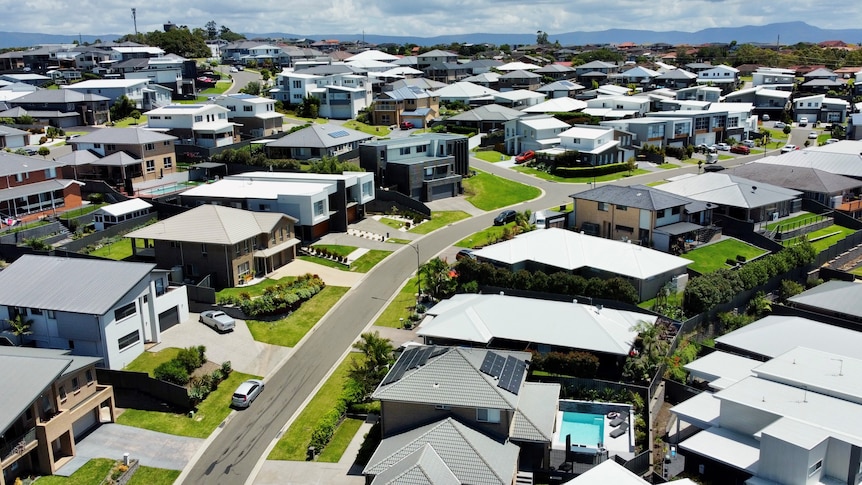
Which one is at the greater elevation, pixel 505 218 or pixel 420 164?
pixel 420 164

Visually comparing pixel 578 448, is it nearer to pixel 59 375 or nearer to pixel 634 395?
pixel 634 395

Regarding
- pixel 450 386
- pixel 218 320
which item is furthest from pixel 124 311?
pixel 450 386

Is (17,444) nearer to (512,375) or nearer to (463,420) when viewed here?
(463,420)

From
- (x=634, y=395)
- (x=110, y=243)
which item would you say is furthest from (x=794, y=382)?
(x=110, y=243)

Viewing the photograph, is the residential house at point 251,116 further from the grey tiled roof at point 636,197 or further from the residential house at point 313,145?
the grey tiled roof at point 636,197

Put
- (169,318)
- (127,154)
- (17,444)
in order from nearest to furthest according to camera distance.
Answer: (17,444) < (169,318) < (127,154)

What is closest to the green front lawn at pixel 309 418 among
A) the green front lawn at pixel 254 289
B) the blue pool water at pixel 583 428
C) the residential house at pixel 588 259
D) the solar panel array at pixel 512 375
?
the solar panel array at pixel 512 375
